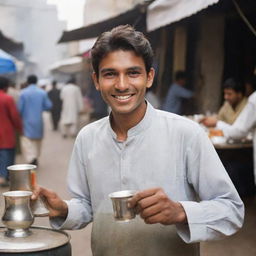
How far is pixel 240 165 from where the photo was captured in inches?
296

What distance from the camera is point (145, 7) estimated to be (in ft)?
31.7

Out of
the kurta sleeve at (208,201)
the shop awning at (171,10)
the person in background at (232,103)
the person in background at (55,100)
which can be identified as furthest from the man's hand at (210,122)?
the person in background at (55,100)

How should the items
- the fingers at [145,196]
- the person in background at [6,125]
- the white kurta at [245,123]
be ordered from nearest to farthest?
the fingers at [145,196] < the white kurta at [245,123] < the person in background at [6,125]

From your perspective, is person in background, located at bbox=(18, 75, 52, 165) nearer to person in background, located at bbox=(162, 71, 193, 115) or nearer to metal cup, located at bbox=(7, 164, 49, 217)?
person in background, located at bbox=(162, 71, 193, 115)

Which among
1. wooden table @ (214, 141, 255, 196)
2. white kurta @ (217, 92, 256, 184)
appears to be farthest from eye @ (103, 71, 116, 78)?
wooden table @ (214, 141, 255, 196)

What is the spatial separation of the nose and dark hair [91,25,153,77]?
0.12 meters

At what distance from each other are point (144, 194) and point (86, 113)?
65.0ft

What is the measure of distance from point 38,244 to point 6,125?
685 centimetres

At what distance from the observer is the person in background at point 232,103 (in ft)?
24.5

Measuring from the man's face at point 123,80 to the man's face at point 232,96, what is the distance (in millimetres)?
5089

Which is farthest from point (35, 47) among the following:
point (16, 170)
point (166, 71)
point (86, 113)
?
point (16, 170)

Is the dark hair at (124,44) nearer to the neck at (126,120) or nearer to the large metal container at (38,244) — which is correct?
the neck at (126,120)

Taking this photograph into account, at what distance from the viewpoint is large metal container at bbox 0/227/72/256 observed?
Result: 248 cm

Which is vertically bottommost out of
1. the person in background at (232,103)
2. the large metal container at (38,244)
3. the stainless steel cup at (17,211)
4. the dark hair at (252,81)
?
the large metal container at (38,244)
